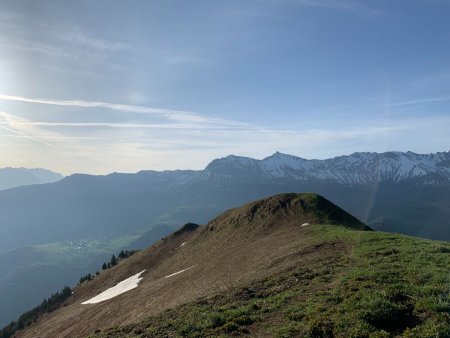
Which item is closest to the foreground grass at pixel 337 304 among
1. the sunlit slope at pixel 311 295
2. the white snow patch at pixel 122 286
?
the sunlit slope at pixel 311 295

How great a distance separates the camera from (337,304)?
20156 mm

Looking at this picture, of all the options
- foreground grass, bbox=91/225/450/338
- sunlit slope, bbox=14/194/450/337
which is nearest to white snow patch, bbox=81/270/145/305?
sunlit slope, bbox=14/194/450/337

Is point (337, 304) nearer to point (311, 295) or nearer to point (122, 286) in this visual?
point (311, 295)

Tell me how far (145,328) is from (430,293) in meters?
16.2

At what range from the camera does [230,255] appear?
2263 inches

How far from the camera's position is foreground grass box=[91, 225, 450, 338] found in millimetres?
16984

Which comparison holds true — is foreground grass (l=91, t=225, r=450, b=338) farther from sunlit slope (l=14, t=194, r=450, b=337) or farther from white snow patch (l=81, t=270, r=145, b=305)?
white snow patch (l=81, t=270, r=145, b=305)

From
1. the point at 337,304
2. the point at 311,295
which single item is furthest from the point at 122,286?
the point at 337,304

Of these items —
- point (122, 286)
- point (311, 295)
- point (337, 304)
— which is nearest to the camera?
point (337, 304)

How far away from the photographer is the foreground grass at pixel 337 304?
1698 cm


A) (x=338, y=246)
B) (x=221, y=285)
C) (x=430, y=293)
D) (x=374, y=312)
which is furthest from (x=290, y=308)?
(x=338, y=246)

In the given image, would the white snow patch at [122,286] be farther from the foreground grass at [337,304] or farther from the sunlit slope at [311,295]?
the foreground grass at [337,304]

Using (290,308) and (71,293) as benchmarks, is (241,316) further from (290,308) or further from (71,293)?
(71,293)

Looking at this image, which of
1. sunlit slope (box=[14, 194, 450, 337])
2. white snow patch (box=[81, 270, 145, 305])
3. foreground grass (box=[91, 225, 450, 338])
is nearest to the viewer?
foreground grass (box=[91, 225, 450, 338])
